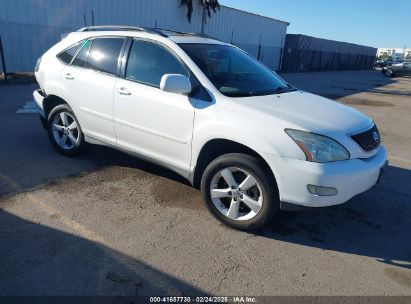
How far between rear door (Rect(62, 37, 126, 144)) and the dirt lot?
0.62 m

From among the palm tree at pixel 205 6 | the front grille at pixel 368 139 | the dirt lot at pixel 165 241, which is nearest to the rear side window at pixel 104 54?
the dirt lot at pixel 165 241

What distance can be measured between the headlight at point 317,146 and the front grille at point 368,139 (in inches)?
12.6

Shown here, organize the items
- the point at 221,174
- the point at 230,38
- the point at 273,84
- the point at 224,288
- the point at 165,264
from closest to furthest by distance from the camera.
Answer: the point at 224,288
the point at 165,264
the point at 221,174
the point at 273,84
the point at 230,38

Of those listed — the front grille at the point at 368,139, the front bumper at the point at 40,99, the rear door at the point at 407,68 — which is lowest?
the rear door at the point at 407,68

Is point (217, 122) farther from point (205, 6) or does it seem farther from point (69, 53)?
point (205, 6)

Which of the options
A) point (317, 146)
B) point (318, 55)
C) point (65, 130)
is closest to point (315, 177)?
point (317, 146)

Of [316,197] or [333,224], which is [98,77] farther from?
[333,224]

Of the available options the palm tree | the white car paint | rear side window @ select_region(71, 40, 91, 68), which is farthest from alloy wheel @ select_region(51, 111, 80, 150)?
the palm tree

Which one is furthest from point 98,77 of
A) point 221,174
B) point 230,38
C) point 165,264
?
point 230,38

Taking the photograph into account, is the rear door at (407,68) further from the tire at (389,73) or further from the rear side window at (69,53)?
the rear side window at (69,53)

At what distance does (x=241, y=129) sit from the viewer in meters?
3.32

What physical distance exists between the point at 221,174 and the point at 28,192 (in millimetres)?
2194

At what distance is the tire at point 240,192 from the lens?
3297 mm

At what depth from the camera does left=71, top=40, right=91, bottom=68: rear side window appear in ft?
15.5
